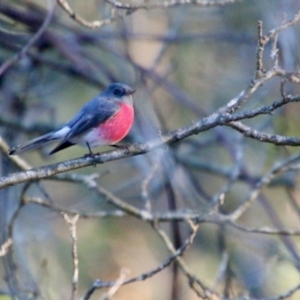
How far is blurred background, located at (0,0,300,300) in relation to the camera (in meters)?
5.93

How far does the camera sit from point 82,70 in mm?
6367

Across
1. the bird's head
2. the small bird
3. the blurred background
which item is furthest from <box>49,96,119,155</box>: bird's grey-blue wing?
the blurred background

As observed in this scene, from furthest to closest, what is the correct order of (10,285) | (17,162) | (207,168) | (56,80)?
(56,80) < (207,168) < (17,162) < (10,285)

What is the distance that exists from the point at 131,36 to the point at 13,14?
1.35m

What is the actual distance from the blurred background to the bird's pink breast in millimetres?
372

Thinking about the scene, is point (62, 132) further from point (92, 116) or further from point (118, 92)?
point (118, 92)

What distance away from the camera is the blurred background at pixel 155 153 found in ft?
19.5

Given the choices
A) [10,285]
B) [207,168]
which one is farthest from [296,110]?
[10,285]

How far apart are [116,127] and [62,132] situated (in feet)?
1.29

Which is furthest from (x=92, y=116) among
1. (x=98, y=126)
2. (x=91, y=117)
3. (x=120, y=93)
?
(x=120, y=93)

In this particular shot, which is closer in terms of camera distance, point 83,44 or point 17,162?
point 17,162

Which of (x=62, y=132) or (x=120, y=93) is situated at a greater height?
(x=120, y=93)

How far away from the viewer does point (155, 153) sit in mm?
5543

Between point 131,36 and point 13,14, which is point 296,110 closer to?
point 131,36
